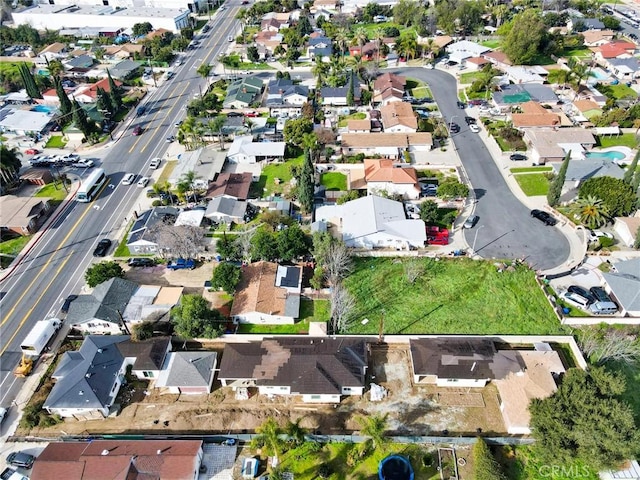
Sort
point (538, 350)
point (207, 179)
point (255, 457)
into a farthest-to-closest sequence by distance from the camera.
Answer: point (207, 179) < point (538, 350) < point (255, 457)

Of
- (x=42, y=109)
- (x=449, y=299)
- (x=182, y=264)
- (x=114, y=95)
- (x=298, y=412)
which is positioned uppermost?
(x=114, y=95)

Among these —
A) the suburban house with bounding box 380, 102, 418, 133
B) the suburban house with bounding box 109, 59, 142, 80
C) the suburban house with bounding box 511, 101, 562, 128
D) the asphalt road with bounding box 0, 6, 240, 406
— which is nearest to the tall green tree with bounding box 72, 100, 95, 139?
the asphalt road with bounding box 0, 6, 240, 406

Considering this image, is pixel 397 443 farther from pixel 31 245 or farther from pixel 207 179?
pixel 31 245

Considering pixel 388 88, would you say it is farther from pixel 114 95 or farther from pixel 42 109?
pixel 42 109

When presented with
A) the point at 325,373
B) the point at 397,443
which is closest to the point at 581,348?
the point at 397,443

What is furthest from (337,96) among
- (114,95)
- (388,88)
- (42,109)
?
Answer: (42,109)

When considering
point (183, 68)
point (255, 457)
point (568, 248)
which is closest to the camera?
point (255, 457)
